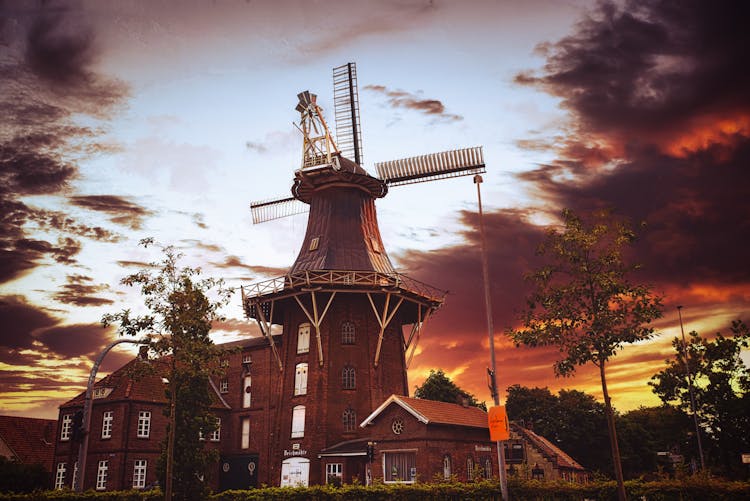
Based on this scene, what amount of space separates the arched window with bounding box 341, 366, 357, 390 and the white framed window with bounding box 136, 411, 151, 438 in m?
15.1

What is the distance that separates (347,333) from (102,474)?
19872 mm

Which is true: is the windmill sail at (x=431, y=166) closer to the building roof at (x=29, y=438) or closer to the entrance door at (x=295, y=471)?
the entrance door at (x=295, y=471)

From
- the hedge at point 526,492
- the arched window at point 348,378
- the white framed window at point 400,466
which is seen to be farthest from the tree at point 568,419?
the hedge at point 526,492

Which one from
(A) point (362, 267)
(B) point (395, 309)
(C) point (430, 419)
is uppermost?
(A) point (362, 267)

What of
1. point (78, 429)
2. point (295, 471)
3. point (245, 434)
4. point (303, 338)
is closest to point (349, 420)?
point (295, 471)

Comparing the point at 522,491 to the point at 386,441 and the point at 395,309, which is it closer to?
the point at 386,441

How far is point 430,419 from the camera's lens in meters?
33.7

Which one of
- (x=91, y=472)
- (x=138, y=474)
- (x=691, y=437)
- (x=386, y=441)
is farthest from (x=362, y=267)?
(x=691, y=437)

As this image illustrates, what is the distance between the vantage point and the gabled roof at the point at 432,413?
34053 millimetres

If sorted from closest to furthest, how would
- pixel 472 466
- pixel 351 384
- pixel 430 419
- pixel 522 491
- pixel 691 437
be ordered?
1. pixel 522 491
2. pixel 430 419
3. pixel 472 466
4. pixel 351 384
5. pixel 691 437

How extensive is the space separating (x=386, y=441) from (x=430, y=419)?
10.5 feet

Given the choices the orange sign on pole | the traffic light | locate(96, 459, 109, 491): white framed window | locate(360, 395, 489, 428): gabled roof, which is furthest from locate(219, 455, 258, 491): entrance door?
the orange sign on pole

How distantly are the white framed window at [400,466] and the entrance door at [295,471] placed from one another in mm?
7070

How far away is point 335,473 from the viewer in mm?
38438
